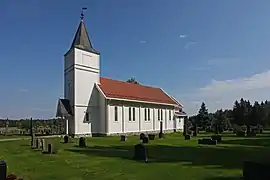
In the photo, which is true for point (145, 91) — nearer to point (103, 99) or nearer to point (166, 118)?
point (166, 118)

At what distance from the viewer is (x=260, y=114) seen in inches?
3433

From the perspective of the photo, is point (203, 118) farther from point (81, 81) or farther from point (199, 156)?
point (199, 156)

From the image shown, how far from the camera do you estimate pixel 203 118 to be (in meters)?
78.1

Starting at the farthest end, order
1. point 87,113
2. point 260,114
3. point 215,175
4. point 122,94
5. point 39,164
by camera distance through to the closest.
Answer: point 260,114 → point 122,94 → point 87,113 → point 39,164 → point 215,175

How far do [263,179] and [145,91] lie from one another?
167 feet

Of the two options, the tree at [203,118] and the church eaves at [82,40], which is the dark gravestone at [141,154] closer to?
the church eaves at [82,40]

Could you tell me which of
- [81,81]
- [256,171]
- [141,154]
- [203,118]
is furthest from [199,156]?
[203,118]

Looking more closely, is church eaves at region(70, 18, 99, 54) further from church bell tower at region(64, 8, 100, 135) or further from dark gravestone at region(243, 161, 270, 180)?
dark gravestone at region(243, 161, 270, 180)

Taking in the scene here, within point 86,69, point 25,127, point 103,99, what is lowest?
point 25,127

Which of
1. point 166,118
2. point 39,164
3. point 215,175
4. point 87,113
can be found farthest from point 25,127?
point 215,175

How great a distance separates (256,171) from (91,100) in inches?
1485

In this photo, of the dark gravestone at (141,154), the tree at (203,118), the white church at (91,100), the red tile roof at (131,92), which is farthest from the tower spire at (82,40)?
the tree at (203,118)

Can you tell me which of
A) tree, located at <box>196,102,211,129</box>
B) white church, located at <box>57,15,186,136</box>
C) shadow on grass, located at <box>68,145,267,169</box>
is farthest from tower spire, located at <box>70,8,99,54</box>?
tree, located at <box>196,102,211,129</box>

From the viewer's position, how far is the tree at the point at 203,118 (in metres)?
77.1
